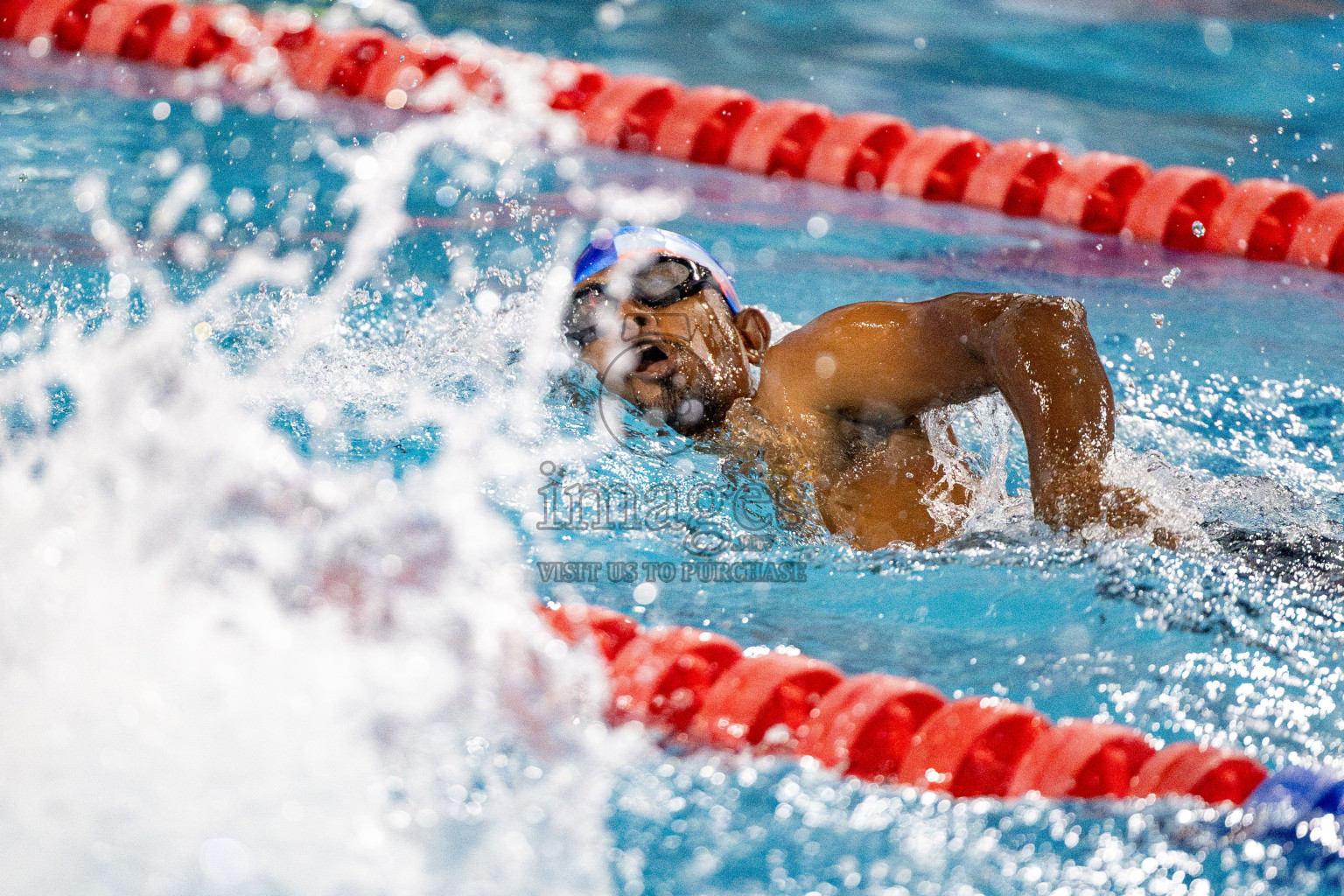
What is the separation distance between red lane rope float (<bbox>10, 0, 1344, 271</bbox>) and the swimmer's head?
7.01ft

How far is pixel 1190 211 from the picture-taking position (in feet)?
13.5

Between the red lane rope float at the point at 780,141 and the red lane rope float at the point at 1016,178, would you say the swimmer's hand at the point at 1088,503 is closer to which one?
the red lane rope float at the point at 1016,178

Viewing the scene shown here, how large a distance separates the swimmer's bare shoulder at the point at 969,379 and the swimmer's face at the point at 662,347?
122 millimetres

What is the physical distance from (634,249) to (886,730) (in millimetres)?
1073

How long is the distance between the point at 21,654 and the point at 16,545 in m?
0.15

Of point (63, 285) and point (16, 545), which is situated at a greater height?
point (63, 285)

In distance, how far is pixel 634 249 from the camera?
2494mm

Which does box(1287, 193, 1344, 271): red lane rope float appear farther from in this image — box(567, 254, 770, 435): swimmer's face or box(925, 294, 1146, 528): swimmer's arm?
box(925, 294, 1146, 528): swimmer's arm

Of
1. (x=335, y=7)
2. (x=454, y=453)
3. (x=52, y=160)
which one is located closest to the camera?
(x=454, y=453)

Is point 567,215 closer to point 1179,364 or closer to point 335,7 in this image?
point 1179,364

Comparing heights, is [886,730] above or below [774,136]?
below

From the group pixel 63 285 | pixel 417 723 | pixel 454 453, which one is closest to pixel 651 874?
pixel 417 723

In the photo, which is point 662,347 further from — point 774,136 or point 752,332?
point 774,136

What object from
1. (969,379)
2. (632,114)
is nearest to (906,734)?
(969,379)
